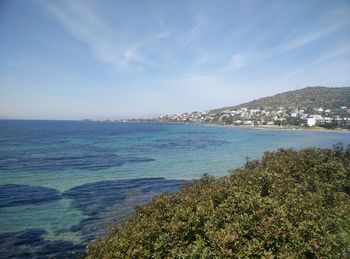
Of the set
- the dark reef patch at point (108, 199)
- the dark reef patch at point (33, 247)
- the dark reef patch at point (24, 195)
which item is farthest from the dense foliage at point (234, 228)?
the dark reef patch at point (24, 195)

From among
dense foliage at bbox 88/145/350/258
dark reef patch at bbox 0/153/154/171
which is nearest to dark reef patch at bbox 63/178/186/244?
dense foliage at bbox 88/145/350/258

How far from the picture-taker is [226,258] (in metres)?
8.23

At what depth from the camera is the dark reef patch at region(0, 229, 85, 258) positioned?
1612cm

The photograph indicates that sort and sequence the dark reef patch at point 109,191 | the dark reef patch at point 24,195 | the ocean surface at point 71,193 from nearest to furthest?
the ocean surface at point 71,193 < the dark reef patch at point 109,191 < the dark reef patch at point 24,195

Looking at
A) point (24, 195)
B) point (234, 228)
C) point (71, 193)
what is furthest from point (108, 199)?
point (234, 228)

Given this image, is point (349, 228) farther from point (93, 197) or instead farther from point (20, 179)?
point (20, 179)

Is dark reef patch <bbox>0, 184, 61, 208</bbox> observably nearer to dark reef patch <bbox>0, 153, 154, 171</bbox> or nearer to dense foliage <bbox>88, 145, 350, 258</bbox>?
dark reef patch <bbox>0, 153, 154, 171</bbox>

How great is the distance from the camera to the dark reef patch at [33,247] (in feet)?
52.9

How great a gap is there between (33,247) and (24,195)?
41.8ft

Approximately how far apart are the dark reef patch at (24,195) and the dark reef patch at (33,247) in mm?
7576

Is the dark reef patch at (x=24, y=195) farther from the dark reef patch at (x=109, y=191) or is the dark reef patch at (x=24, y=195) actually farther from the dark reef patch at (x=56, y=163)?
the dark reef patch at (x=56, y=163)

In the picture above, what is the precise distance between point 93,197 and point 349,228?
2140 centimetres

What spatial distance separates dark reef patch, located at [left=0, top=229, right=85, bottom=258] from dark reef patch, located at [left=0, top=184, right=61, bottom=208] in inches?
298

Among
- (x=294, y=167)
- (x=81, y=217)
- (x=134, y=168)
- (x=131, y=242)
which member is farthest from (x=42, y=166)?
(x=131, y=242)
